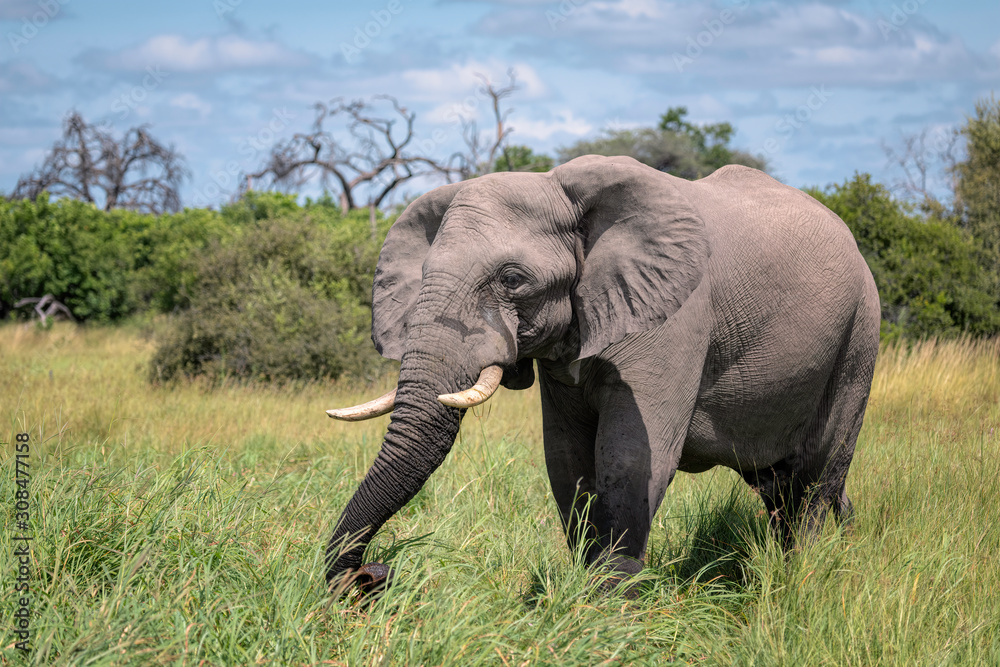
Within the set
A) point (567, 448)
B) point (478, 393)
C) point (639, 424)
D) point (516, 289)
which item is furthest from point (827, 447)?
point (478, 393)

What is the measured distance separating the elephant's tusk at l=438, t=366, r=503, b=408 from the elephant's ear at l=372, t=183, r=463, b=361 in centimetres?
58

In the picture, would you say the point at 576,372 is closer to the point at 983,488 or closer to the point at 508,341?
the point at 508,341

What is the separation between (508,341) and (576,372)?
0.44 metres

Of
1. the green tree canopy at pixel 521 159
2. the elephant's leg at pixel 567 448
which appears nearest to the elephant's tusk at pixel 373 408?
the elephant's leg at pixel 567 448

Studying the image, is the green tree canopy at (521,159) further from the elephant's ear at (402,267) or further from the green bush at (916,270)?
the elephant's ear at (402,267)

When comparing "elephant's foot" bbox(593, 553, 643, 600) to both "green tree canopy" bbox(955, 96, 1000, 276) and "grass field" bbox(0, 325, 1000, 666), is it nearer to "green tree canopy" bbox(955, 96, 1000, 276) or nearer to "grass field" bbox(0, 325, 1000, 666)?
"grass field" bbox(0, 325, 1000, 666)

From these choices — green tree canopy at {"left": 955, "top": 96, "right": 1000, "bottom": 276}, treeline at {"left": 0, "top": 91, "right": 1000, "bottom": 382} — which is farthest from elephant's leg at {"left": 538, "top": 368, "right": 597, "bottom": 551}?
green tree canopy at {"left": 955, "top": 96, "right": 1000, "bottom": 276}

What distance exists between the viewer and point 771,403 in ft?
13.1

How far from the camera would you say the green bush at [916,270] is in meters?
11.5

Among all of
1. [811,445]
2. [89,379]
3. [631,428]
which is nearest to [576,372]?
[631,428]

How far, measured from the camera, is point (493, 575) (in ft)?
12.2

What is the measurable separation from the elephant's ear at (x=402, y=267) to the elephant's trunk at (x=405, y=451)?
1.70ft

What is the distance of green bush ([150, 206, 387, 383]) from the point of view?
10719 mm

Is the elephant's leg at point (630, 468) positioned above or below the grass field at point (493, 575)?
above
